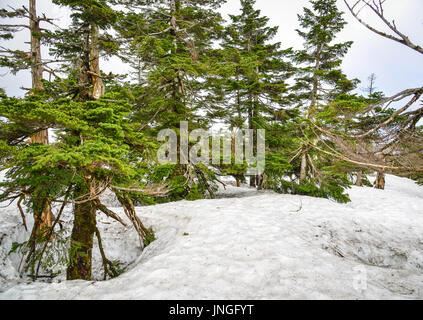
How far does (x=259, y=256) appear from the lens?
11.5ft

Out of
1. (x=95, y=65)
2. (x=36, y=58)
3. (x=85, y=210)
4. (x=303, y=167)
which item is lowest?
(x=85, y=210)

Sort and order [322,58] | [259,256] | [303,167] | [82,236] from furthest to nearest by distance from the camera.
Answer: [322,58] → [303,167] → [82,236] → [259,256]

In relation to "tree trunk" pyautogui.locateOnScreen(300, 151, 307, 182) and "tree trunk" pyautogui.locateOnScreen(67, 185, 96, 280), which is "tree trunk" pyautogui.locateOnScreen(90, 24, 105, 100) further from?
"tree trunk" pyautogui.locateOnScreen(300, 151, 307, 182)

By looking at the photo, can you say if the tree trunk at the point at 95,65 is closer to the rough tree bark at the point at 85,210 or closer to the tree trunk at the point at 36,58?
the rough tree bark at the point at 85,210

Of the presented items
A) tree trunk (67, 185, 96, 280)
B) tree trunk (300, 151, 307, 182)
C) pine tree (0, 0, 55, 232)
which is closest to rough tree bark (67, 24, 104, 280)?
tree trunk (67, 185, 96, 280)

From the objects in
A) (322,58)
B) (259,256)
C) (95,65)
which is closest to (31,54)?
(95,65)

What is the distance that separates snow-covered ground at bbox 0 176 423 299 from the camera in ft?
8.39

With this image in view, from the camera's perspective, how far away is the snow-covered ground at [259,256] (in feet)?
8.39

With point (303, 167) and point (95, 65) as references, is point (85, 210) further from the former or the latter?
point (303, 167)

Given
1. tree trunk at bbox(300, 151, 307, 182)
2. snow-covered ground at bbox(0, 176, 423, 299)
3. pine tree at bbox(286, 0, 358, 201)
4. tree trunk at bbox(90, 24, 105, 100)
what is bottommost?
snow-covered ground at bbox(0, 176, 423, 299)
